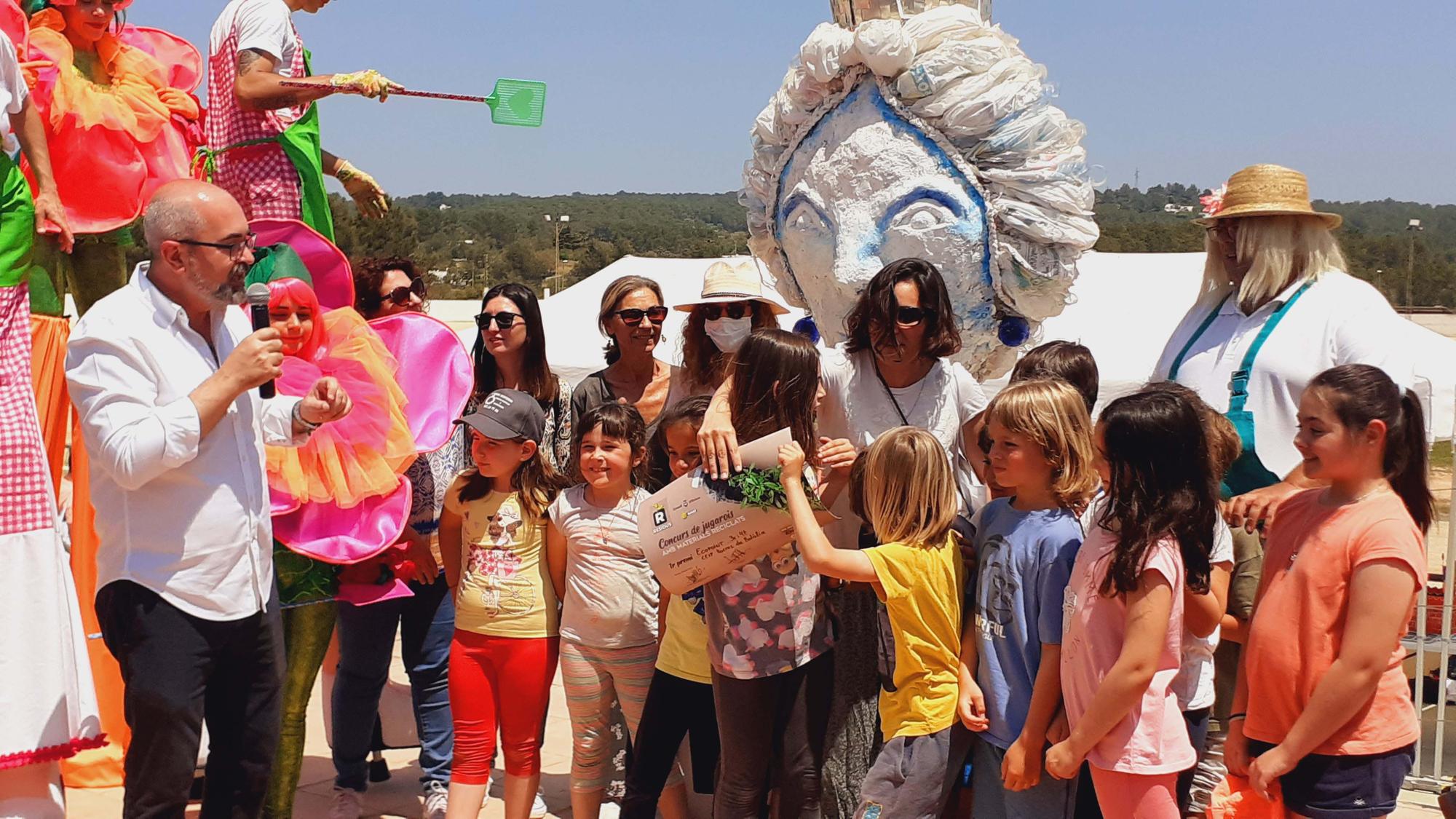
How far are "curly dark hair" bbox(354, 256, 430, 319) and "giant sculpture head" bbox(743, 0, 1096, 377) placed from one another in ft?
4.51

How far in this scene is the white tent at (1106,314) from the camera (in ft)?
36.6

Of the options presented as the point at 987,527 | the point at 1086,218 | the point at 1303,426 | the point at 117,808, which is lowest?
the point at 117,808

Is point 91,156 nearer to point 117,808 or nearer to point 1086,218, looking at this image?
point 117,808

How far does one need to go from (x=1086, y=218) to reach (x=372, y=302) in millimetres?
2211

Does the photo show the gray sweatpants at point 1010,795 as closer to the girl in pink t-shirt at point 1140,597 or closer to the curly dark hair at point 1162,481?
the girl in pink t-shirt at point 1140,597

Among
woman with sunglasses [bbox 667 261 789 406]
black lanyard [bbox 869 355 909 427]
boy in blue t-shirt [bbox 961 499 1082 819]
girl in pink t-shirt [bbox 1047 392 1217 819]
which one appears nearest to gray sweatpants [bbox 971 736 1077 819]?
boy in blue t-shirt [bbox 961 499 1082 819]

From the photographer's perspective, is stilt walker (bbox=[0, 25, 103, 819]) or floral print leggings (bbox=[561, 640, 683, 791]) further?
floral print leggings (bbox=[561, 640, 683, 791])

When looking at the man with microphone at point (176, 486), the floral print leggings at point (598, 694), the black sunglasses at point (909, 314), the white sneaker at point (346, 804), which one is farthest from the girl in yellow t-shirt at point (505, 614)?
the black sunglasses at point (909, 314)

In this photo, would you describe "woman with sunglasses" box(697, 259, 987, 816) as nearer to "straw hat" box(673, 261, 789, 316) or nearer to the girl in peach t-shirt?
"straw hat" box(673, 261, 789, 316)

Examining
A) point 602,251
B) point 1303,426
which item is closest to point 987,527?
point 1303,426

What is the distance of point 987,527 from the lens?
289 centimetres

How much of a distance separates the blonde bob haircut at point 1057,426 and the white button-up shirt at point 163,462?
61.6 inches

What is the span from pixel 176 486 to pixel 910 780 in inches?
62.5

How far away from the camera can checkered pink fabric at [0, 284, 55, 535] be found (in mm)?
3244
